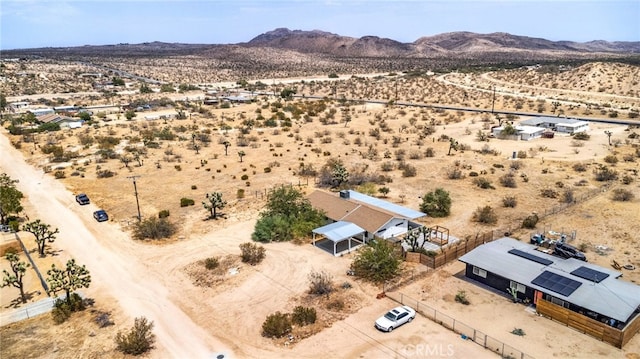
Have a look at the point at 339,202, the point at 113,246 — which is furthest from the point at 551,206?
the point at 113,246

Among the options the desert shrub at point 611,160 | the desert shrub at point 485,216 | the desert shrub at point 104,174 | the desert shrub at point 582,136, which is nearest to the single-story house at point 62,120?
the desert shrub at point 104,174

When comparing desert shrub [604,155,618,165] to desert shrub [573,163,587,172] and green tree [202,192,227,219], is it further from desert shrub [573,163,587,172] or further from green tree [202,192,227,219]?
green tree [202,192,227,219]

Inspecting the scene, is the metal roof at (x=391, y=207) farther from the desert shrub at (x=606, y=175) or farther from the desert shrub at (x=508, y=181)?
the desert shrub at (x=606, y=175)

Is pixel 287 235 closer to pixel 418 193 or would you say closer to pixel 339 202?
pixel 339 202

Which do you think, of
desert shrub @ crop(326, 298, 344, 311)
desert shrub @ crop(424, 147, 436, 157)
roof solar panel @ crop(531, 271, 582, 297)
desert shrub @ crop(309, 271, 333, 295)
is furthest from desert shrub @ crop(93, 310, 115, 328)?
desert shrub @ crop(424, 147, 436, 157)

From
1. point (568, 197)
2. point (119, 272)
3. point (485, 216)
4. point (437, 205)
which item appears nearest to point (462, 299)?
point (485, 216)

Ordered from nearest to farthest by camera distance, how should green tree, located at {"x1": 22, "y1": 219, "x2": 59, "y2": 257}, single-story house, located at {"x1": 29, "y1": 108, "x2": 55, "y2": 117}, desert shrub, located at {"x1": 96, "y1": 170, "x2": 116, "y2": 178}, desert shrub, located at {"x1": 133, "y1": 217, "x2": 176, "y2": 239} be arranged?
green tree, located at {"x1": 22, "y1": 219, "x2": 59, "y2": 257} → desert shrub, located at {"x1": 133, "y1": 217, "x2": 176, "y2": 239} → desert shrub, located at {"x1": 96, "y1": 170, "x2": 116, "y2": 178} → single-story house, located at {"x1": 29, "y1": 108, "x2": 55, "y2": 117}
